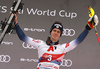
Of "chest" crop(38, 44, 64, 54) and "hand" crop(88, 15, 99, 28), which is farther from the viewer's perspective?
"chest" crop(38, 44, 64, 54)

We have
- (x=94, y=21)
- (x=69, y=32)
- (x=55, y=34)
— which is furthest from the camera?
(x=69, y=32)

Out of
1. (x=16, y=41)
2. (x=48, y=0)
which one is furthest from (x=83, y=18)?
(x=16, y=41)

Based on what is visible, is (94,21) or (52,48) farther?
(52,48)

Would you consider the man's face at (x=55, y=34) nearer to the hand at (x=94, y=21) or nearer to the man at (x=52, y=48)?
the man at (x=52, y=48)

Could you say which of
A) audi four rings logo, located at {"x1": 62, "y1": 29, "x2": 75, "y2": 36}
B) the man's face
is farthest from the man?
audi four rings logo, located at {"x1": 62, "y1": 29, "x2": 75, "y2": 36}

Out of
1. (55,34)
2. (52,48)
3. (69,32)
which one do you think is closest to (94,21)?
(55,34)

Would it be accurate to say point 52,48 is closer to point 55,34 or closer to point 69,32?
point 55,34

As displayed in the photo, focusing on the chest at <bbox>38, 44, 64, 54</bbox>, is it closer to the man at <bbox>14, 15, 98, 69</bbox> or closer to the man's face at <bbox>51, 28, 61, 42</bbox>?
the man at <bbox>14, 15, 98, 69</bbox>

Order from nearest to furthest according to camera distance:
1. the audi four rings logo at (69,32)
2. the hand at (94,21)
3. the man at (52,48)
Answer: the hand at (94,21) → the man at (52,48) → the audi four rings logo at (69,32)

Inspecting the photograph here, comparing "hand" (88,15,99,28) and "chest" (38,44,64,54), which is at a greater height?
"hand" (88,15,99,28)

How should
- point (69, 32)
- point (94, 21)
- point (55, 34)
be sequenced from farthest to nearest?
point (69, 32), point (55, 34), point (94, 21)

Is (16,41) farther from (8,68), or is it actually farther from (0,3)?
(0,3)

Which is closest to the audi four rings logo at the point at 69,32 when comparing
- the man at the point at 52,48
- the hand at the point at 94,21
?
the man at the point at 52,48

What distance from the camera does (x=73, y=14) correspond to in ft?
14.6
